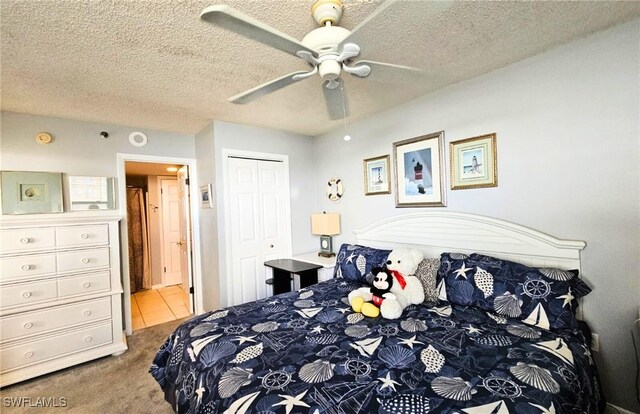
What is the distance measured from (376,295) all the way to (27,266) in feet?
9.79

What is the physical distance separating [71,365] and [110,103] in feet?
8.08

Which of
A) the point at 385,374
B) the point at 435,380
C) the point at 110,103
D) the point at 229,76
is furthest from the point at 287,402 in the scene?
the point at 110,103

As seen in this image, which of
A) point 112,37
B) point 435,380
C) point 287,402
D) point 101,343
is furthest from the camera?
point 101,343

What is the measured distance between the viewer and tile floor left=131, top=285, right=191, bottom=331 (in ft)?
11.7

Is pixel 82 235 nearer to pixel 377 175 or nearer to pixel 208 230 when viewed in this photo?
pixel 208 230

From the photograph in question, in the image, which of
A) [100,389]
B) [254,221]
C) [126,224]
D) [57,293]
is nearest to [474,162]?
[254,221]

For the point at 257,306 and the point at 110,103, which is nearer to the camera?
the point at 257,306

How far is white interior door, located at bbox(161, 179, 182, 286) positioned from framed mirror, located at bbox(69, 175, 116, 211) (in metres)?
2.01

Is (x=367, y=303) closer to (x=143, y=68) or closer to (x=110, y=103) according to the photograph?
(x=143, y=68)

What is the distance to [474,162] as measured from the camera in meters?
2.25

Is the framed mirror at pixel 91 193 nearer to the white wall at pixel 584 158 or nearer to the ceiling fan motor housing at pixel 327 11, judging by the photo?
the ceiling fan motor housing at pixel 327 11

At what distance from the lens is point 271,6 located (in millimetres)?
1318

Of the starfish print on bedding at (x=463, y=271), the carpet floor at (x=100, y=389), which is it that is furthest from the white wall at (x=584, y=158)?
the carpet floor at (x=100, y=389)

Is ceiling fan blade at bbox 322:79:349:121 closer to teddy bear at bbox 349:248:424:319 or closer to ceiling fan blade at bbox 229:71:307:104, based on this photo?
ceiling fan blade at bbox 229:71:307:104
